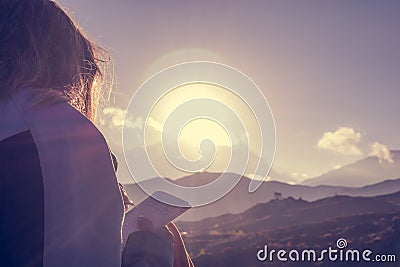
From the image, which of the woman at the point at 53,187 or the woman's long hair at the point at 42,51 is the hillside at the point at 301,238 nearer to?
the woman's long hair at the point at 42,51

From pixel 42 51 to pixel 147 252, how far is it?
734mm

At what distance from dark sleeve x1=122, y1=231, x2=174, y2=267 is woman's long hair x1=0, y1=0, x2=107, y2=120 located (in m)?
0.52

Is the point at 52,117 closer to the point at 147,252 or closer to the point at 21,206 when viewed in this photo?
the point at 21,206

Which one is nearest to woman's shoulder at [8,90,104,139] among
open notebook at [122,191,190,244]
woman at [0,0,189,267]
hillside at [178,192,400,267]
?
woman at [0,0,189,267]

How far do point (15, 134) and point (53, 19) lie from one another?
48 cm

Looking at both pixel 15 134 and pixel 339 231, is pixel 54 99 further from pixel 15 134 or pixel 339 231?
pixel 339 231

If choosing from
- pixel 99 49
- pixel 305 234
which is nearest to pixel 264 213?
pixel 305 234

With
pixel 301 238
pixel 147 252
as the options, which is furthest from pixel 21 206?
pixel 301 238

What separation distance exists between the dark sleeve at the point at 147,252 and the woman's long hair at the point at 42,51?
52cm

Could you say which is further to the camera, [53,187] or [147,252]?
[147,252]

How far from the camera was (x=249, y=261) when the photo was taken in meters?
28.4

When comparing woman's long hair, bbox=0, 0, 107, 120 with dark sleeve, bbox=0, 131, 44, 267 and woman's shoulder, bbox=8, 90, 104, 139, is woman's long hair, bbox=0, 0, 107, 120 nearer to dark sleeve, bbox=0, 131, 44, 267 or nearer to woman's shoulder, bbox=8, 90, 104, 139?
woman's shoulder, bbox=8, 90, 104, 139

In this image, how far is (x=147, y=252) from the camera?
5.94ft

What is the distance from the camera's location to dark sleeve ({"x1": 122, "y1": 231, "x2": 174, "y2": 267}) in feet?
5.92
